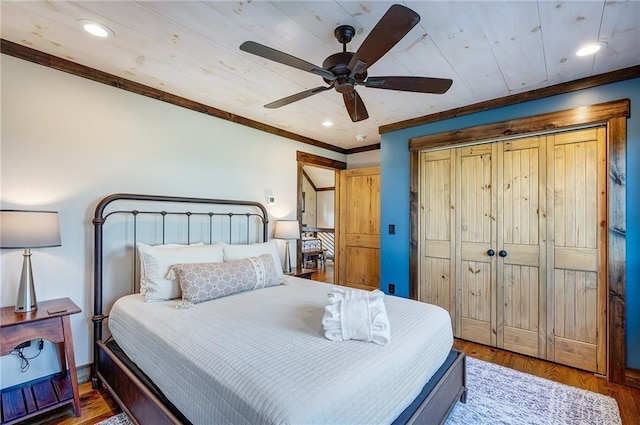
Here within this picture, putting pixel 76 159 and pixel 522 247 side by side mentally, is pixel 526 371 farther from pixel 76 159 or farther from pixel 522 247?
pixel 76 159

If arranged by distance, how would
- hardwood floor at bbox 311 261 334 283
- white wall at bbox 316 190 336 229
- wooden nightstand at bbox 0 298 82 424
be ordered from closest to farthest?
wooden nightstand at bbox 0 298 82 424, hardwood floor at bbox 311 261 334 283, white wall at bbox 316 190 336 229

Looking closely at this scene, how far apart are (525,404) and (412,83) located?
91.3 inches

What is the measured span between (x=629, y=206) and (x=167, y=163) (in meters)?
3.90

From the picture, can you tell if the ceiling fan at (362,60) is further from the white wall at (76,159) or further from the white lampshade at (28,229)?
the white lampshade at (28,229)

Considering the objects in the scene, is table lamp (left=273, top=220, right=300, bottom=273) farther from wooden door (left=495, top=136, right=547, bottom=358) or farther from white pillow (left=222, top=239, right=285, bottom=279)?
wooden door (left=495, top=136, right=547, bottom=358)

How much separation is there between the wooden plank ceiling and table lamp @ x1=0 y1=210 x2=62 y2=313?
1182 mm

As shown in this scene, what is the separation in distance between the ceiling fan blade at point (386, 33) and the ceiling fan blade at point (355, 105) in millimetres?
393

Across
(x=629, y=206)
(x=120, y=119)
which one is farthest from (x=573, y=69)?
(x=120, y=119)

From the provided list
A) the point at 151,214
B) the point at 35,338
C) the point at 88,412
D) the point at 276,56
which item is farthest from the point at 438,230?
the point at 35,338

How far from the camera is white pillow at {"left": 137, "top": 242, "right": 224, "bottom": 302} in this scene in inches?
86.4

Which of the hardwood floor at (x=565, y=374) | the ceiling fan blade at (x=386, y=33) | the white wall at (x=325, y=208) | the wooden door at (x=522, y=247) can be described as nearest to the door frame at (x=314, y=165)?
the hardwood floor at (x=565, y=374)

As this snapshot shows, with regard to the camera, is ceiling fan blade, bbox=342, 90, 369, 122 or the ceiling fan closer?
the ceiling fan

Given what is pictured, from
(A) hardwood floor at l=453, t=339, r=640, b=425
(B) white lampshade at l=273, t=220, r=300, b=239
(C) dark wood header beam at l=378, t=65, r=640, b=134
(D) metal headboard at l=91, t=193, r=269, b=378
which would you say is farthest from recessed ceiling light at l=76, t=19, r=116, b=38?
(A) hardwood floor at l=453, t=339, r=640, b=425

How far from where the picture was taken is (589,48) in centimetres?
204
